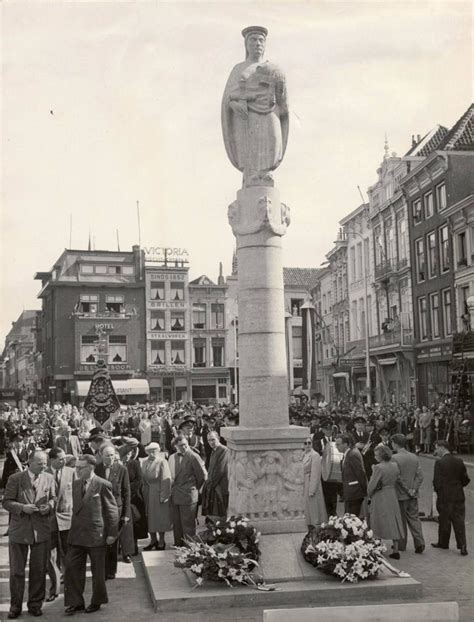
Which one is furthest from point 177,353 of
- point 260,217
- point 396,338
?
point 260,217

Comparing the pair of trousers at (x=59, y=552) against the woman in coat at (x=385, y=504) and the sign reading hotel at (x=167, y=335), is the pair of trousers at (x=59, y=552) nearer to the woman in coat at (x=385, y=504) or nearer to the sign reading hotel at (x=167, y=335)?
the woman in coat at (x=385, y=504)

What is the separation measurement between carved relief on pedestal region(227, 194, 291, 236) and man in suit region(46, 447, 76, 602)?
3988 mm

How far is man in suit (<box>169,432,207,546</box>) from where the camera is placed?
459 inches

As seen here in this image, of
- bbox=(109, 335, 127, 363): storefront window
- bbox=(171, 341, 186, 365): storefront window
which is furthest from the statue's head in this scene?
bbox=(171, 341, 186, 365): storefront window

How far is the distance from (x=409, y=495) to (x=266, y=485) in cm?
270

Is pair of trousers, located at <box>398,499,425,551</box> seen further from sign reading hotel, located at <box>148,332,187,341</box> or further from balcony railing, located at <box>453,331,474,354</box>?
sign reading hotel, located at <box>148,332,187,341</box>

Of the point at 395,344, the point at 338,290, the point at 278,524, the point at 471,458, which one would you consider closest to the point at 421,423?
the point at 471,458

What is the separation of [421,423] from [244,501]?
64.5 ft

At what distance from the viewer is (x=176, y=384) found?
226 ft

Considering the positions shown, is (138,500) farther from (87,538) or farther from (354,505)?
(354,505)

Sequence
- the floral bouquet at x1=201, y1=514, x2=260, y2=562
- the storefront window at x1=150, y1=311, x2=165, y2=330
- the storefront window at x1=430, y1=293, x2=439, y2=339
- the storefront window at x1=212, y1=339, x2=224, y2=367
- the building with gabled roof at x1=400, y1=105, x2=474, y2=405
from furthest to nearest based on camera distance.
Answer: the storefront window at x1=212, y1=339, x2=224, y2=367 → the storefront window at x1=150, y1=311, x2=165, y2=330 → the storefront window at x1=430, y1=293, x2=439, y2=339 → the building with gabled roof at x1=400, y1=105, x2=474, y2=405 → the floral bouquet at x1=201, y1=514, x2=260, y2=562

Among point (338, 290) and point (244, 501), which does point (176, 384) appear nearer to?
point (338, 290)

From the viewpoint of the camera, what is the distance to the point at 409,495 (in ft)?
37.4

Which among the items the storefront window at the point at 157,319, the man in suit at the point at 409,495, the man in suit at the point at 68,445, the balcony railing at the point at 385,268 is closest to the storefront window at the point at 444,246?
the balcony railing at the point at 385,268
